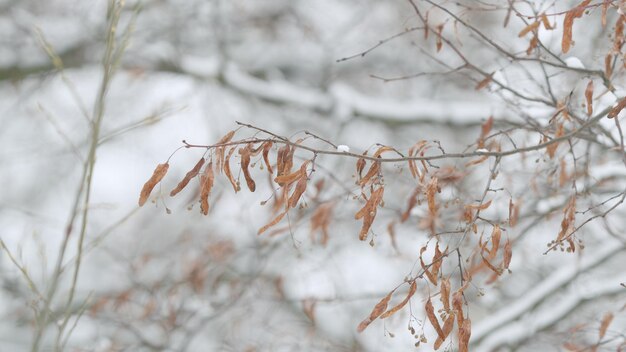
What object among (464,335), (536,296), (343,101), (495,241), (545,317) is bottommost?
(464,335)

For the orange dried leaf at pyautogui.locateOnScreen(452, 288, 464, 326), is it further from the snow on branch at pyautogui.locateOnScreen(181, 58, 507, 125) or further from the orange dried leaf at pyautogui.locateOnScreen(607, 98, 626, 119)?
the snow on branch at pyautogui.locateOnScreen(181, 58, 507, 125)

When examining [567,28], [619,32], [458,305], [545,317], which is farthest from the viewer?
[545,317]

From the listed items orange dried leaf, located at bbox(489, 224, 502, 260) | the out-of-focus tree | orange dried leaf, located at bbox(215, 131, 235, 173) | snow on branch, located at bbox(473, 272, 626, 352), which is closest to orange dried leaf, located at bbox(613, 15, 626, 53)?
the out-of-focus tree

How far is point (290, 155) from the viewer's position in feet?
5.78

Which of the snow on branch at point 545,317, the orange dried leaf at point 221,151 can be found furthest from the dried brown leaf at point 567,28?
the snow on branch at point 545,317

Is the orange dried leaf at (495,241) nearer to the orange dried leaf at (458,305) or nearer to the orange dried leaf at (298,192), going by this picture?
the orange dried leaf at (458,305)

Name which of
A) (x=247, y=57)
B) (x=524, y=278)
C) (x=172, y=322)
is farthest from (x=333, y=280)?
(x=247, y=57)

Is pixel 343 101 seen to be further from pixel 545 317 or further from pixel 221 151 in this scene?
pixel 221 151

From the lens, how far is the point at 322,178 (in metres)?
3.30

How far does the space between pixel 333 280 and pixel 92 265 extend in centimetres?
503

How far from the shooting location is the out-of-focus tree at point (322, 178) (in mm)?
2902

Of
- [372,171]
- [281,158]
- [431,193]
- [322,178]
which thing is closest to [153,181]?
[281,158]

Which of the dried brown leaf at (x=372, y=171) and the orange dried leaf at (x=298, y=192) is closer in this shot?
the orange dried leaf at (x=298, y=192)

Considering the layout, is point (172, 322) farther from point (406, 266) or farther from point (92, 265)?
point (92, 265)
